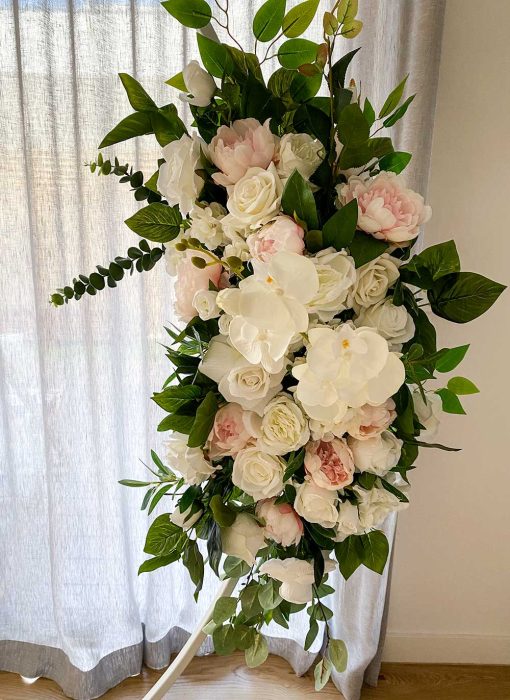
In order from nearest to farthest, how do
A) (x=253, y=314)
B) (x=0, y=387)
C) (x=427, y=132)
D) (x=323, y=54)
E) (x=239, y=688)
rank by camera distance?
1. (x=253, y=314)
2. (x=323, y=54)
3. (x=427, y=132)
4. (x=0, y=387)
5. (x=239, y=688)

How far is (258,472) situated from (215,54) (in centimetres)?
54

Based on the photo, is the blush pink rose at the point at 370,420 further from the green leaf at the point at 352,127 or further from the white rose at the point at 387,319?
the green leaf at the point at 352,127

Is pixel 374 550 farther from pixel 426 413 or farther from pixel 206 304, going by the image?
pixel 206 304

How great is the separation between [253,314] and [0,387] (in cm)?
116

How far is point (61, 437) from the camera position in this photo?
1.50 meters

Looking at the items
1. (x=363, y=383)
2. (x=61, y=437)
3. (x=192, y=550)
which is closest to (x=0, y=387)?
(x=61, y=437)

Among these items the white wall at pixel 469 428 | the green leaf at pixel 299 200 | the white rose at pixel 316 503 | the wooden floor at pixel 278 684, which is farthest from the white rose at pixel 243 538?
the wooden floor at pixel 278 684

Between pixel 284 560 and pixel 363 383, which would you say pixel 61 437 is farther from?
pixel 363 383

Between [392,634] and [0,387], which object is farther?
[392,634]

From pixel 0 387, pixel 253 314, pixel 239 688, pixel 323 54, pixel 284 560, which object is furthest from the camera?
pixel 239 688

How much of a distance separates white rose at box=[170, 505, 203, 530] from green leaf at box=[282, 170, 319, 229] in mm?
453

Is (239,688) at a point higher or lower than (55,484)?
lower

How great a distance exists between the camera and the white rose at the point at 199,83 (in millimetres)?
711

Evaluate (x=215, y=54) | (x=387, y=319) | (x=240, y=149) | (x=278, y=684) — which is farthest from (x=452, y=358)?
(x=278, y=684)
